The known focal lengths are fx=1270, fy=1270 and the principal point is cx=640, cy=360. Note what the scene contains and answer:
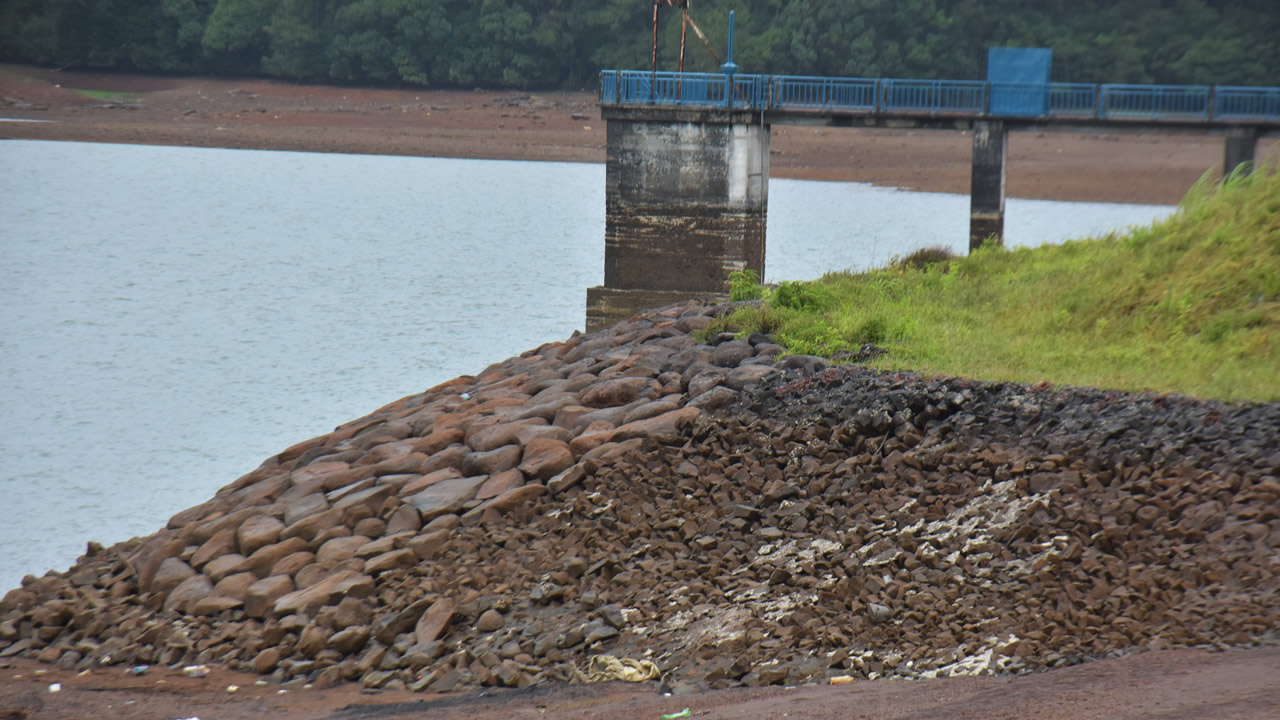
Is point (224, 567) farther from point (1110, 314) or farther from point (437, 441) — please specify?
point (1110, 314)

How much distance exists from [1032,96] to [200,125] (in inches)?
2125

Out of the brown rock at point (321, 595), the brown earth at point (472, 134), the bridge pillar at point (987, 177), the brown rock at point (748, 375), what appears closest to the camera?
the brown rock at point (321, 595)

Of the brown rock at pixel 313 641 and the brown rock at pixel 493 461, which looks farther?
the brown rock at pixel 493 461

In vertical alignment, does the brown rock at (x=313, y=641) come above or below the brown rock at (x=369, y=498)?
below

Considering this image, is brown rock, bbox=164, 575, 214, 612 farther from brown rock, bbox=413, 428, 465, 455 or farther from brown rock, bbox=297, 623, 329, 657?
brown rock, bbox=413, 428, 465, 455

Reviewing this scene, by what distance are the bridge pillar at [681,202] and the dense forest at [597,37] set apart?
3889cm

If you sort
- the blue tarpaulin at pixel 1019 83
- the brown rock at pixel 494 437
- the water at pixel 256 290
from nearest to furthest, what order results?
the brown rock at pixel 494 437, the water at pixel 256 290, the blue tarpaulin at pixel 1019 83

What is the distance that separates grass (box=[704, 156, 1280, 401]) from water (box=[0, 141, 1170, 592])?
10.3 meters

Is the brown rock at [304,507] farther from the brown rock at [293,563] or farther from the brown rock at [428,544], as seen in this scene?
the brown rock at [428,544]

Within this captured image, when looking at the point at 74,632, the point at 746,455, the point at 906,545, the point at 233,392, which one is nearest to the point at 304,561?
the point at 74,632

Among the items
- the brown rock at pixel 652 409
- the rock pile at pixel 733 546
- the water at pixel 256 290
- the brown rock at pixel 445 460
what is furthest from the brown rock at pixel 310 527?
the water at pixel 256 290

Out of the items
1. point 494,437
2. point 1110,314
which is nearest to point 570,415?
point 494,437

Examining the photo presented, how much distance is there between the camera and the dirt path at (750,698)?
244 inches

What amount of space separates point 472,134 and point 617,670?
6264 cm
